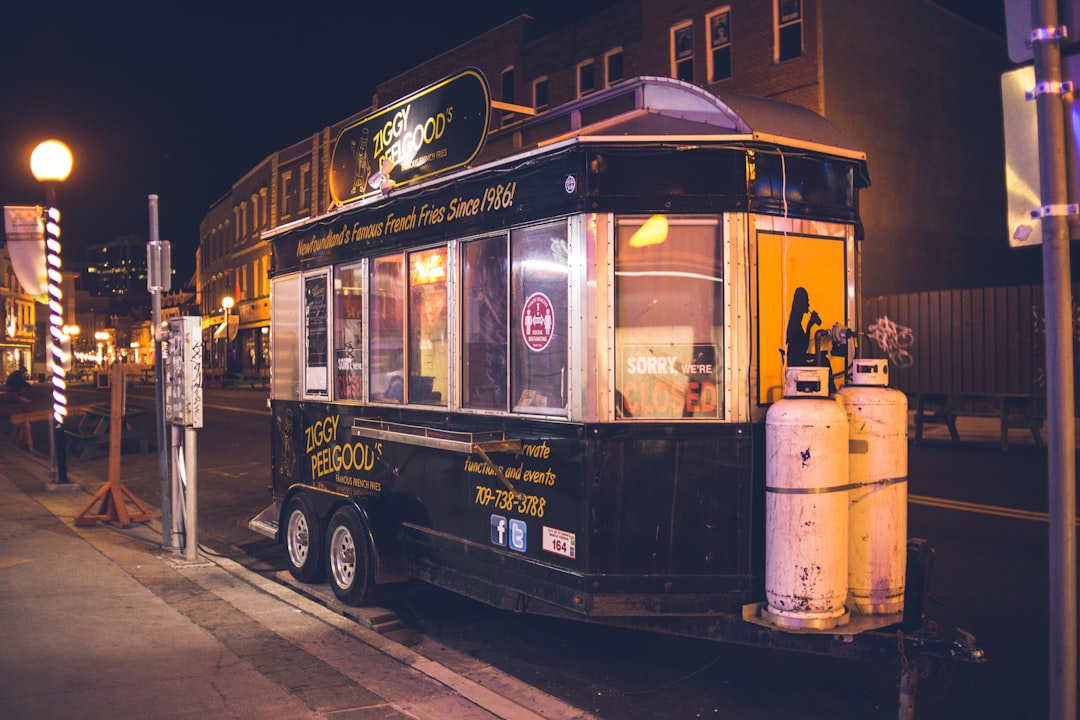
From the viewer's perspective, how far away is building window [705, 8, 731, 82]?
26.2 meters

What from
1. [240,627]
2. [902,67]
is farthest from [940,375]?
[240,627]

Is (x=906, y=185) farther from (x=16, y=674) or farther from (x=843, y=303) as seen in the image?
(x=16, y=674)

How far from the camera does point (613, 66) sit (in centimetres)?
3014

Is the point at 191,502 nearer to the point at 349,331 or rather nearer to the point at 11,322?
the point at 349,331

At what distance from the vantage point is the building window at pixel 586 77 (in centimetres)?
3094

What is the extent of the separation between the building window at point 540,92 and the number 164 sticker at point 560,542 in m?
29.2

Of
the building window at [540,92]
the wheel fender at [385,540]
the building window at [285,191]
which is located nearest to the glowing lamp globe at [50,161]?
the wheel fender at [385,540]

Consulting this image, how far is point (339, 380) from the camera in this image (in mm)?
7535

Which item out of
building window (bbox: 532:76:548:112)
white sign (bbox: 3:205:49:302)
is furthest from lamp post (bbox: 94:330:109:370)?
white sign (bbox: 3:205:49:302)

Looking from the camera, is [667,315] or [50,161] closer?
[667,315]

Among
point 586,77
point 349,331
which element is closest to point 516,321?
point 349,331

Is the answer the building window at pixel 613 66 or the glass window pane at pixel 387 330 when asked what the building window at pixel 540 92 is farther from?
the glass window pane at pixel 387 330

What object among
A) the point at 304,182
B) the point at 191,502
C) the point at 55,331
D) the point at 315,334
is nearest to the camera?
the point at 315,334

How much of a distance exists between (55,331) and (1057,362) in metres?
13.4
